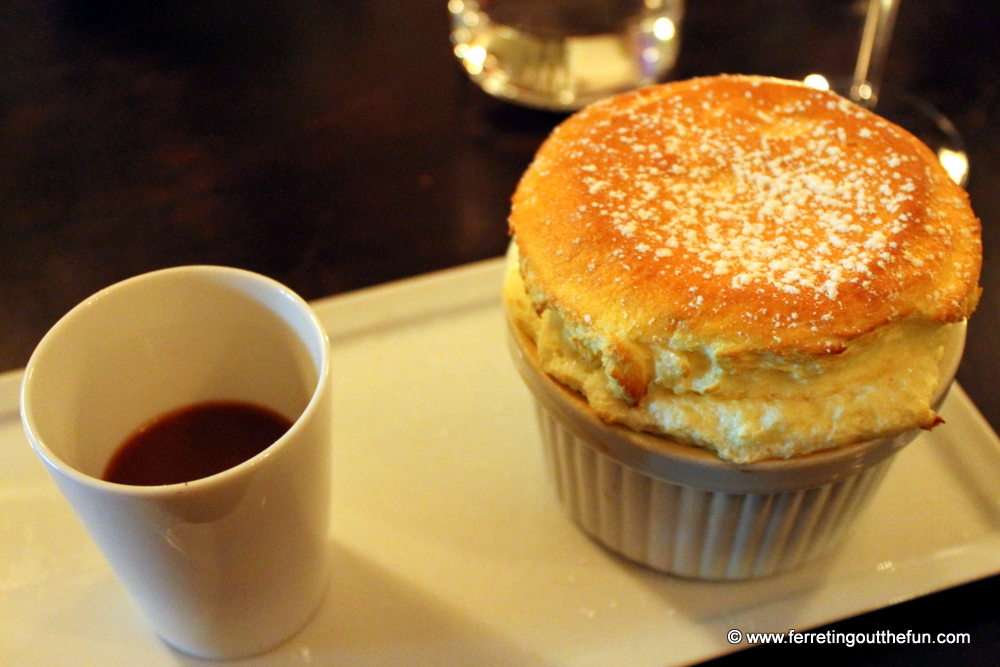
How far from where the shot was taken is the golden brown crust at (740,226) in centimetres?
71

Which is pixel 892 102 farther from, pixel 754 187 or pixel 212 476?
pixel 212 476

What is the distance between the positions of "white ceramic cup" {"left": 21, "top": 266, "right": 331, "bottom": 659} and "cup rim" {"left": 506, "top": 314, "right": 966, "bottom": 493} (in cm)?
23

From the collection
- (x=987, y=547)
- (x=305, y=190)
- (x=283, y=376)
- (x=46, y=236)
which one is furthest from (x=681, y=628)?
(x=46, y=236)

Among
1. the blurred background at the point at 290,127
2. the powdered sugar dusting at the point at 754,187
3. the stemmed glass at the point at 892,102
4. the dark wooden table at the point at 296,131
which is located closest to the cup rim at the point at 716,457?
the powdered sugar dusting at the point at 754,187

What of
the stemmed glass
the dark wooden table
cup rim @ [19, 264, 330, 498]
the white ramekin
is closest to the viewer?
cup rim @ [19, 264, 330, 498]

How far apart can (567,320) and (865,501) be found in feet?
1.22

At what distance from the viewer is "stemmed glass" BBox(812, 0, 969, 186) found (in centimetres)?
146

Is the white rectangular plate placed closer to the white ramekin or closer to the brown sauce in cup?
the white ramekin

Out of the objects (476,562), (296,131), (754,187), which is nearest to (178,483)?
(476,562)

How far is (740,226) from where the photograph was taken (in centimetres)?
79

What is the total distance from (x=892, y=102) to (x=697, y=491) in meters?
1.09

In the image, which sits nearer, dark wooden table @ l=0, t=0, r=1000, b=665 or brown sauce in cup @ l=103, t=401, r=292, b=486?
brown sauce in cup @ l=103, t=401, r=292, b=486

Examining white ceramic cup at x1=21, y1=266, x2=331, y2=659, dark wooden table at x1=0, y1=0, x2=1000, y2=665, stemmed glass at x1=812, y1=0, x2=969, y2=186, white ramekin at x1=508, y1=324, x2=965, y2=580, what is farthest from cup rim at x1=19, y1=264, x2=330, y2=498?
stemmed glass at x1=812, y1=0, x2=969, y2=186

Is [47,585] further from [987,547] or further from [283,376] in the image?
[987,547]
